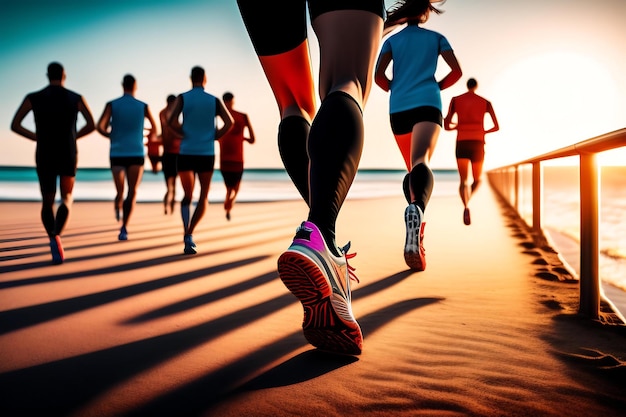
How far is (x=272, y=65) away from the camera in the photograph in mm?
1825

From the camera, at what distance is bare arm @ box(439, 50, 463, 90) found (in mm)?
3836

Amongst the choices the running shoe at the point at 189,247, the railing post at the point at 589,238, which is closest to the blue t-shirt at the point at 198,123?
Answer: the running shoe at the point at 189,247

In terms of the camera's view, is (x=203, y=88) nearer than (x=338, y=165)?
No

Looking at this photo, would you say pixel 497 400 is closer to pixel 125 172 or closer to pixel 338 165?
pixel 338 165

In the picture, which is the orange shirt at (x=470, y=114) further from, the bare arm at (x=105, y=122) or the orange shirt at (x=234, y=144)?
the bare arm at (x=105, y=122)

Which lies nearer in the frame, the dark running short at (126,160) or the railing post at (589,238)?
the railing post at (589,238)

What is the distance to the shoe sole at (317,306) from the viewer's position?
1.31 metres

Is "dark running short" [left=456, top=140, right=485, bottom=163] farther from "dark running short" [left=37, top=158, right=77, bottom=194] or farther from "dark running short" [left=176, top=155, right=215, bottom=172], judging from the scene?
"dark running short" [left=37, top=158, right=77, bottom=194]

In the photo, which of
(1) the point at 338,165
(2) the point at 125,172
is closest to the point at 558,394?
(1) the point at 338,165

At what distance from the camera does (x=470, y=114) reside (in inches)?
272

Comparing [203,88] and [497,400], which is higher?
[203,88]

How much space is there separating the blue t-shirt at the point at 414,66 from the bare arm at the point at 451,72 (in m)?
0.06

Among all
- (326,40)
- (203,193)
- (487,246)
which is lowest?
(487,246)

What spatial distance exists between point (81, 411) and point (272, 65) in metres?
1.35
